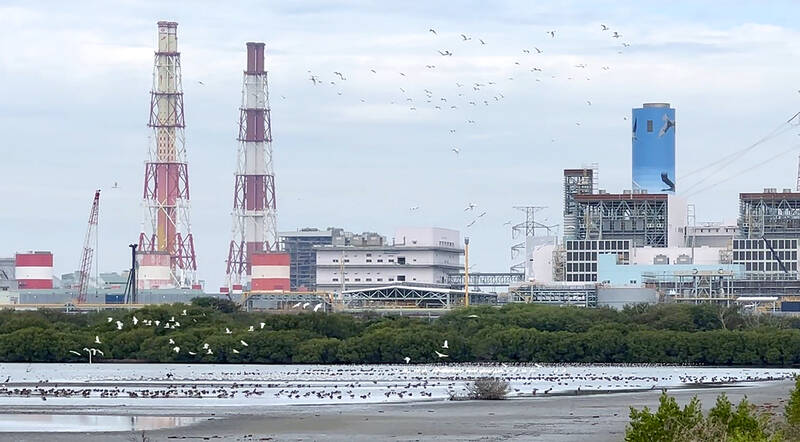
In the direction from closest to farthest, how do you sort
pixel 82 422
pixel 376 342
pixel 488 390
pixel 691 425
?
pixel 691 425 → pixel 82 422 → pixel 488 390 → pixel 376 342

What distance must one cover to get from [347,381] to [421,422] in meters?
36.9

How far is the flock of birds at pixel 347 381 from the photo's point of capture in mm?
83062

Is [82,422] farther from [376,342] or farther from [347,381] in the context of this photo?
[376,342]

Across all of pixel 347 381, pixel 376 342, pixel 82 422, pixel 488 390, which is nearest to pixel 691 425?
pixel 82 422

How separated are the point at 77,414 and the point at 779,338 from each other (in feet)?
264

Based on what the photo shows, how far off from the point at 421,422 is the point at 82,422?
1170 cm

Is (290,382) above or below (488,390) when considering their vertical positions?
below

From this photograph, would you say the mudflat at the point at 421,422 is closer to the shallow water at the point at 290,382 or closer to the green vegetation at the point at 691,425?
the shallow water at the point at 290,382

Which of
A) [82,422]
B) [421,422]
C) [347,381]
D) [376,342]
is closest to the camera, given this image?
[82,422]

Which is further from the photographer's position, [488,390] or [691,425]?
[488,390]

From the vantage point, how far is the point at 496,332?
144 metres

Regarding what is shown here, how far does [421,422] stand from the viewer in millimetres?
64625

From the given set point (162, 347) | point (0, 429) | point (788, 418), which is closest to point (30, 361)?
point (162, 347)

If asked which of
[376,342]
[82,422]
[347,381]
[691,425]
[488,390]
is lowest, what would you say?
[347,381]
